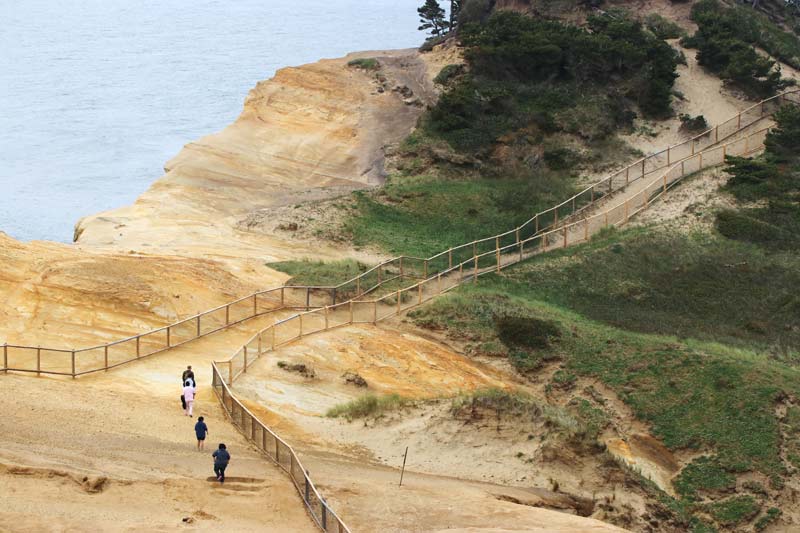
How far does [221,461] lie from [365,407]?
28.0 ft

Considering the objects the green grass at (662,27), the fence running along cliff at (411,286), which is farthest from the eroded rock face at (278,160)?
the green grass at (662,27)

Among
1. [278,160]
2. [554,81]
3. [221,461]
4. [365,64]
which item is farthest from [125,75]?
[221,461]

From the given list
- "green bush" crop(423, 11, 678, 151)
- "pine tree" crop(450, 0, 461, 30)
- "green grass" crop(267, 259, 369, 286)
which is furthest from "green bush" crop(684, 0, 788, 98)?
"green grass" crop(267, 259, 369, 286)

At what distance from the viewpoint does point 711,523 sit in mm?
39500

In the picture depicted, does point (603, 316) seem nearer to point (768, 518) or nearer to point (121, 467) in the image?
point (768, 518)

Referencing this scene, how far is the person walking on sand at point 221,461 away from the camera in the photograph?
3084 cm

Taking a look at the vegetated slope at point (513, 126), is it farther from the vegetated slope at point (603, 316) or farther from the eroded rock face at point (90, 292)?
the eroded rock face at point (90, 292)

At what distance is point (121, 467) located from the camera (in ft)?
102

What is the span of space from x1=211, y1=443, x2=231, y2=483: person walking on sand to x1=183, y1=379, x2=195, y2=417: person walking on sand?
478 cm

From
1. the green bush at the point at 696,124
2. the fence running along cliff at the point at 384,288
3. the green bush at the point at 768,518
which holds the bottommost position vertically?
the green bush at the point at 768,518

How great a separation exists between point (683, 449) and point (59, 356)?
65.2ft

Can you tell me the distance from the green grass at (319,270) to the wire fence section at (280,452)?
12.2m

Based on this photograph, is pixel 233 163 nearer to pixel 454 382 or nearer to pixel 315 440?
pixel 454 382

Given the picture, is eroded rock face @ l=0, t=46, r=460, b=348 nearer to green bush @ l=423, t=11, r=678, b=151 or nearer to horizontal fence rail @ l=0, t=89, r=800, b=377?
horizontal fence rail @ l=0, t=89, r=800, b=377
